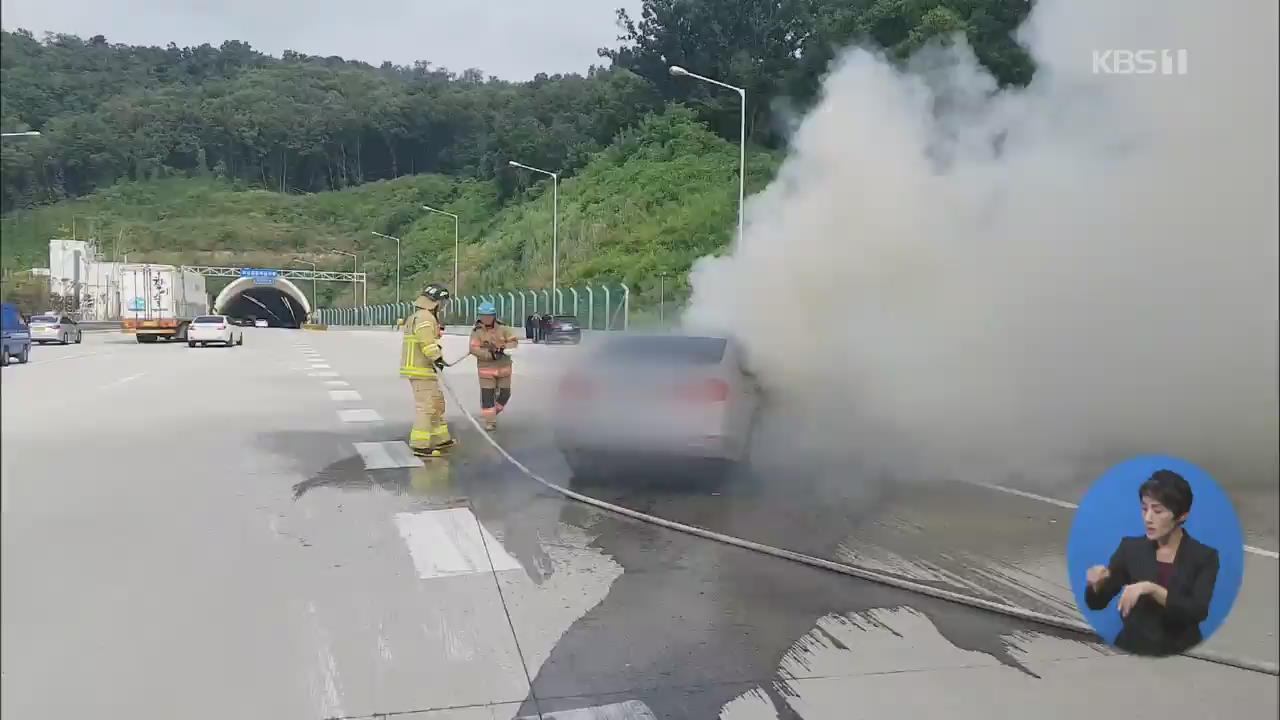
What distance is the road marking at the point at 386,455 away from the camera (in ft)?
29.5

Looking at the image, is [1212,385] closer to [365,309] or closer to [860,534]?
[860,534]

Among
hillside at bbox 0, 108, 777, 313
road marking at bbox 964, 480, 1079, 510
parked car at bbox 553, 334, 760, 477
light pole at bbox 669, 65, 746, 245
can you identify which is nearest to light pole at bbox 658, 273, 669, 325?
hillside at bbox 0, 108, 777, 313

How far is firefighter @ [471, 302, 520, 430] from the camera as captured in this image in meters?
11.4

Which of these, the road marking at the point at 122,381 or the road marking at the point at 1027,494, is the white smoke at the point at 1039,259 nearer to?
the road marking at the point at 1027,494

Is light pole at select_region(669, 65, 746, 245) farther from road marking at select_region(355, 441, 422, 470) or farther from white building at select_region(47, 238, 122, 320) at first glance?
white building at select_region(47, 238, 122, 320)

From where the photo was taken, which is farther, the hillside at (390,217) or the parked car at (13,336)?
the hillside at (390,217)

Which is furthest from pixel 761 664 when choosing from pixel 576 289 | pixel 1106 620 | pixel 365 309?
pixel 576 289

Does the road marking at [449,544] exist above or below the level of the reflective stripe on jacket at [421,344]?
below

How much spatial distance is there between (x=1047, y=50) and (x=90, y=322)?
7120 millimetres

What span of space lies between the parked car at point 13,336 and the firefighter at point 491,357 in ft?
31.1

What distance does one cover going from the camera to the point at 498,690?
12.1 ft

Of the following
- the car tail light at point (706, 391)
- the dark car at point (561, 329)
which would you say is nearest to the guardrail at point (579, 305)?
the dark car at point (561, 329)

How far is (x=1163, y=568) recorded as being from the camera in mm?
2535

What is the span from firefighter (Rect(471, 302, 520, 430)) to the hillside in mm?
473
